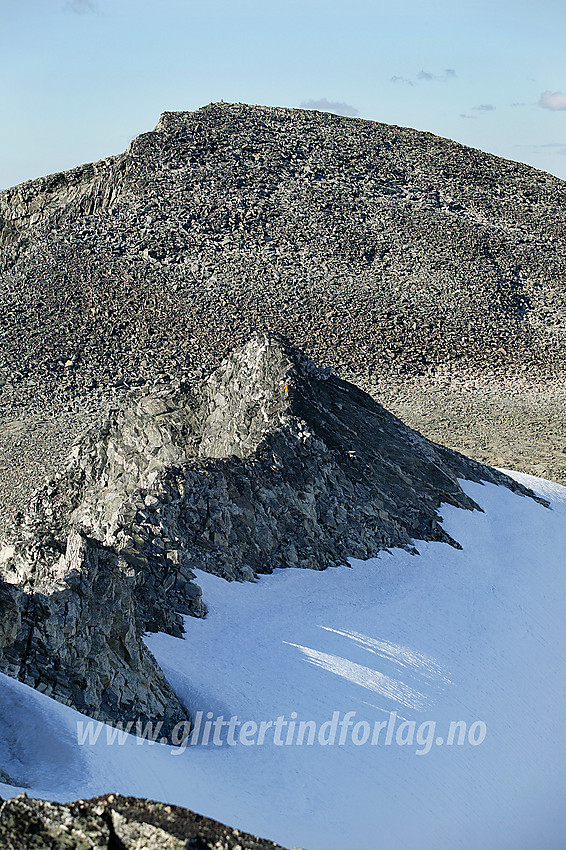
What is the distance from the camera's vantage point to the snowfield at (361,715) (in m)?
9.99

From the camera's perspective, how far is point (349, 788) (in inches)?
463

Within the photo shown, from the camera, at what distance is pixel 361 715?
1316cm

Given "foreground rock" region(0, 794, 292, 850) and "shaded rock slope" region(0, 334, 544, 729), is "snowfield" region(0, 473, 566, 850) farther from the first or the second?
"foreground rock" region(0, 794, 292, 850)

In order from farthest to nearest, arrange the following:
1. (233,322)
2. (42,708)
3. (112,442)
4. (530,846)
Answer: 1. (233,322)
2. (112,442)
3. (530,846)
4. (42,708)

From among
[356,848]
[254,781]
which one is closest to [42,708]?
[254,781]

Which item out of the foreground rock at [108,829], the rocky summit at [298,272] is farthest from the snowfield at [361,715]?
the rocky summit at [298,272]

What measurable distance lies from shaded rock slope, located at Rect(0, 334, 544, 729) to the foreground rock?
442 cm

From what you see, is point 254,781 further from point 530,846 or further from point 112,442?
point 112,442

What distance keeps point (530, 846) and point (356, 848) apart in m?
3.25

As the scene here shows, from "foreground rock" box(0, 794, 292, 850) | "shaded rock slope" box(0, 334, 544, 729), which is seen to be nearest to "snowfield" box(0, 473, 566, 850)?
"shaded rock slope" box(0, 334, 544, 729)

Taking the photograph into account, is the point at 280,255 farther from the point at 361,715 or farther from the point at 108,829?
the point at 108,829

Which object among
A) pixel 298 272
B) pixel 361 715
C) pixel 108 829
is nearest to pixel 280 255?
pixel 298 272

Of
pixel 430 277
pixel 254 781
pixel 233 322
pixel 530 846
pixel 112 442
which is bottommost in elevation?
pixel 530 846

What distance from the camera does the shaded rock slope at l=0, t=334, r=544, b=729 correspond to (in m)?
11.7
